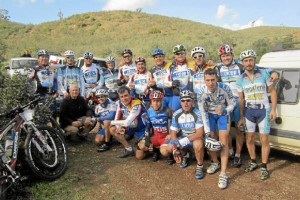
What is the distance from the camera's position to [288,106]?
18.4 feet

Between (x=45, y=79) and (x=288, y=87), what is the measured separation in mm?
5337

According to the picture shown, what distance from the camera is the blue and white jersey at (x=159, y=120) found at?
6238mm

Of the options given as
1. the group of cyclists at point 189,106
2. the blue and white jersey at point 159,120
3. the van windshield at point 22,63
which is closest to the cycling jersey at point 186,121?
the group of cyclists at point 189,106

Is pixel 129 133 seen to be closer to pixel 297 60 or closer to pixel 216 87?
pixel 216 87

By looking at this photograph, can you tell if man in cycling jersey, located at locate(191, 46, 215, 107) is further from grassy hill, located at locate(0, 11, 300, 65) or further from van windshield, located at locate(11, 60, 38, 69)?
grassy hill, located at locate(0, 11, 300, 65)

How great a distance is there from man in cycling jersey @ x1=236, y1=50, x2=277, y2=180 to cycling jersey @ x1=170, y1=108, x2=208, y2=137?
0.77 m

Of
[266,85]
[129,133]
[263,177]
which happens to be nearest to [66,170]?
[129,133]

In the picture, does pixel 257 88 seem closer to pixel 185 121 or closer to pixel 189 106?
pixel 189 106

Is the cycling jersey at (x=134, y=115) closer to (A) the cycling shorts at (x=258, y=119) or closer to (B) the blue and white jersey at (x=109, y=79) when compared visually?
(A) the cycling shorts at (x=258, y=119)

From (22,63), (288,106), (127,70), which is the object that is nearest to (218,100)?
(288,106)

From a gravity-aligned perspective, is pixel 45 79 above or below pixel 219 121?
above

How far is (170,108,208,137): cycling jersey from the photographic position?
5711 millimetres

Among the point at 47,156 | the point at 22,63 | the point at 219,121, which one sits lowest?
the point at 47,156

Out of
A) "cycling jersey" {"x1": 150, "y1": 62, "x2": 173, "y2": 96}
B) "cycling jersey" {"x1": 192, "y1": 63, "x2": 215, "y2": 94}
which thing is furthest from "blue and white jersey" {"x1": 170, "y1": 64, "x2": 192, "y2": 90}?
"cycling jersey" {"x1": 192, "y1": 63, "x2": 215, "y2": 94}
